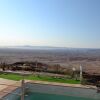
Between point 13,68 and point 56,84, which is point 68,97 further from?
point 13,68

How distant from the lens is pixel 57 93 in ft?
35.9

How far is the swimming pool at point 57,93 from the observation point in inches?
413

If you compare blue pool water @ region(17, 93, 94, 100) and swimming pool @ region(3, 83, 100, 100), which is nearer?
blue pool water @ region(17, 93, 94, 100)

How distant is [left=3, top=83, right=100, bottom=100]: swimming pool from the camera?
34.4 ft

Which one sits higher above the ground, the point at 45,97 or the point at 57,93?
the point at 57,93

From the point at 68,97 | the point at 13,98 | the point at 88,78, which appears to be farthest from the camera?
the point at 88,78

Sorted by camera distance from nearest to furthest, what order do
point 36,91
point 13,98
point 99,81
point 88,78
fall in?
point 13,98 → point 36,91 → point 99,81 → point 88,78

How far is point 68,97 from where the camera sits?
1064 cm

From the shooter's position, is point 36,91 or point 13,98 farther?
point 36,91

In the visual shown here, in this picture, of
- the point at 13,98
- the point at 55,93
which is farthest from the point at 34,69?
the point at 13,98

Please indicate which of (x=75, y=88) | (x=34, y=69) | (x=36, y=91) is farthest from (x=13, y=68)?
(x=75, y=88)

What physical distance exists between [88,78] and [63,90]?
2619 mm

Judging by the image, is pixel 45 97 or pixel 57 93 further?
pixel 57 93

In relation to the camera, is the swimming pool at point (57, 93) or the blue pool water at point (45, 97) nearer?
the blue pool water at point (45, 97)
